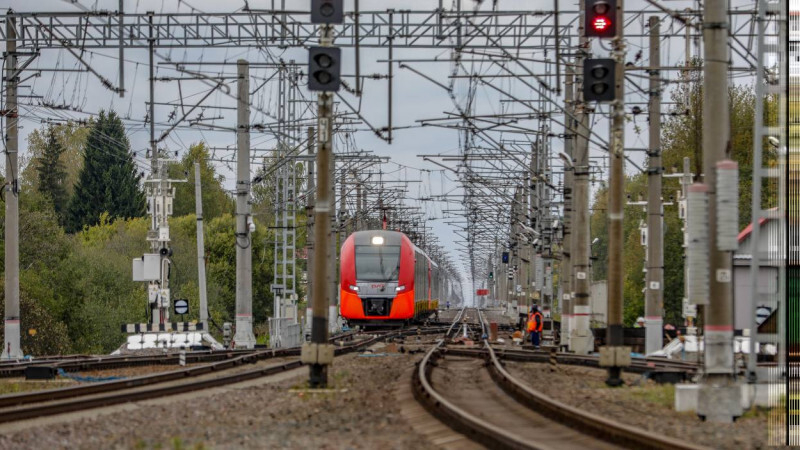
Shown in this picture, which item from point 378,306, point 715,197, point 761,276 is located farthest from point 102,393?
point 761,276

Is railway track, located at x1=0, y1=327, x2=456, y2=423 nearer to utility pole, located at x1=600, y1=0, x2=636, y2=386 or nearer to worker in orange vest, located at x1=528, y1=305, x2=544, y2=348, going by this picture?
utility pole, located at x1=600, y1=0, x2=636, y2=386

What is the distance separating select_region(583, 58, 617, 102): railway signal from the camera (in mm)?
20969

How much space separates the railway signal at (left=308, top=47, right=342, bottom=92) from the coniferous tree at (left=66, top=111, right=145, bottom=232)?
86.7 metres

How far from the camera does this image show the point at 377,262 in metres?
47.0

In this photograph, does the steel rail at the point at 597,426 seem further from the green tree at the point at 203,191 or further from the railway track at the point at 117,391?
the green tree at the point at 203,191

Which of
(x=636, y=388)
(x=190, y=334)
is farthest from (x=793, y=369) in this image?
(x=190, y=334)

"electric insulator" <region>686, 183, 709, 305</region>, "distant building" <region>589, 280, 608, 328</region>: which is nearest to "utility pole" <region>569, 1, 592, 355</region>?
"electric insulator" <region>686, 183, 709, 305</region>

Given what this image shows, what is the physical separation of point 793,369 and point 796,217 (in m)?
7.94

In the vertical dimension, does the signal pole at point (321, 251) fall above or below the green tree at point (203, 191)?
below

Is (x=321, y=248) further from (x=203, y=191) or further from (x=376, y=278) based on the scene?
(x=203, y=191)

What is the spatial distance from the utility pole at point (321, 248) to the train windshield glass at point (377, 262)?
85.4 ft

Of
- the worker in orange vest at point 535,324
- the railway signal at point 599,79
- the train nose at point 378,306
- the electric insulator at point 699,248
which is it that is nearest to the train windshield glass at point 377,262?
the train nose at point 378,306

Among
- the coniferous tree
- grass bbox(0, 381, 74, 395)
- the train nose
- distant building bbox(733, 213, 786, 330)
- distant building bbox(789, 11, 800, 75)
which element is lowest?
grass bbox(0, 381, 74, 395)

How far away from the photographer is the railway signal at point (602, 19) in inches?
800
